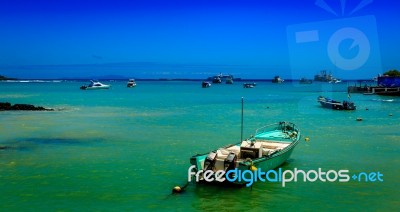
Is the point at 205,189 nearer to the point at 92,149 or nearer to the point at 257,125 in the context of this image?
the point at 92,149

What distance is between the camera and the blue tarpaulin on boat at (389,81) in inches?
3359

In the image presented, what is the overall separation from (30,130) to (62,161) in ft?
37.5

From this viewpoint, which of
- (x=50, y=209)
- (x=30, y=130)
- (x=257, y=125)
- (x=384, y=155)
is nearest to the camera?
(x=50, y=209)

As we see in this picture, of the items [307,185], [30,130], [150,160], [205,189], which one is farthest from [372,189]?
[30,130]

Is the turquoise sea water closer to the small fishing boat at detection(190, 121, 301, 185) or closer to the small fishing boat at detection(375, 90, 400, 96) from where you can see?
the small fishing boat at detection(190, 121, 301, 185)

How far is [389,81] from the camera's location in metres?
87.2

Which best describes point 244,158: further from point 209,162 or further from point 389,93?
point 389,93

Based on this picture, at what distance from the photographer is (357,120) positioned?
3719cm

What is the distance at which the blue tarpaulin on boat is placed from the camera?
85.3 meters

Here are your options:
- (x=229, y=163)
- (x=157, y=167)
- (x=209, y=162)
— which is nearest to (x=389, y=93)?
(x=157, y=167)

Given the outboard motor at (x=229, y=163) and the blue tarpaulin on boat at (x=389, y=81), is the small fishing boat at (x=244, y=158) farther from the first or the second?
the blue tarpaulin on boat at (x=389, y=81)

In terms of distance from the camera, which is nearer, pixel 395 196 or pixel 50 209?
pixel 50 209

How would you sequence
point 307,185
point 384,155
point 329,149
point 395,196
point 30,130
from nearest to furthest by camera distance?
point 395,196, point 307,185, point 384,155, point 329,149, point 30,130

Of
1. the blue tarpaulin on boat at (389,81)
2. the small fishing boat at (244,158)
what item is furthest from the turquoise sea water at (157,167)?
the blue tarpaulin on boat at (389,81)
